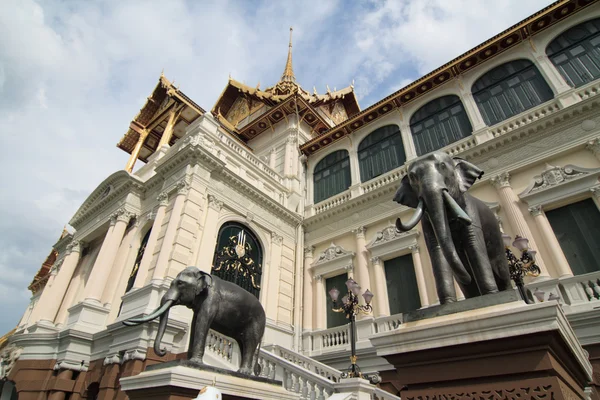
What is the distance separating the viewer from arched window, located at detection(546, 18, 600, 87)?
1125cm

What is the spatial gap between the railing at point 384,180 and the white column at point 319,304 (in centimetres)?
439

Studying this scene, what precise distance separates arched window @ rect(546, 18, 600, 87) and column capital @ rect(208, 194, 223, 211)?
1285 centimetres

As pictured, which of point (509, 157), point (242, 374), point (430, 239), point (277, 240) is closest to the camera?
point (430, 239)

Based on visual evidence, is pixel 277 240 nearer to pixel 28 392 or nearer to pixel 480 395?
pixel 28 392

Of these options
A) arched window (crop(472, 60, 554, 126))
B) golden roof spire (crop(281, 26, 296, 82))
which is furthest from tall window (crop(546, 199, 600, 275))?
golden roof spire (crop(281, 26, 296, 82))

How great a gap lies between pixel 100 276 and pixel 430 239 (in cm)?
1222

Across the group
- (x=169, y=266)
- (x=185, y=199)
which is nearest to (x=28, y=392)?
(x=169, y=266)

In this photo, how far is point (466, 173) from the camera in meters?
3.49

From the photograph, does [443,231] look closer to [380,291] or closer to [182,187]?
[380,291]

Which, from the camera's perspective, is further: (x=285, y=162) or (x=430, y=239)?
(x=285, y=162)

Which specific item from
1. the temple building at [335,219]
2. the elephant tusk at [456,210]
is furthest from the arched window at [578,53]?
the elephant tusk at [456,210]

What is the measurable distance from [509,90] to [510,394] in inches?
546

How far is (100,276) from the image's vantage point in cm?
1186

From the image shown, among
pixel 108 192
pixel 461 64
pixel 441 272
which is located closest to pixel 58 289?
pixel 108 192
